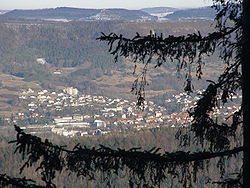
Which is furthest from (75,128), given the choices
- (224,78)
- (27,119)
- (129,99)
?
(224,78)

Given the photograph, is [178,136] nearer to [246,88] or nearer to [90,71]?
[246,88]

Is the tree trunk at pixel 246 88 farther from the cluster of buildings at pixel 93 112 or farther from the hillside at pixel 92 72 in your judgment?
the hillside at pixel 92 72

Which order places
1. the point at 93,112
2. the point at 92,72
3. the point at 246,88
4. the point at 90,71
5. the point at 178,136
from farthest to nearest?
the point at 90,71
the point at 92,72
the point at 93,112
the point at 178,136
the point at 246,88

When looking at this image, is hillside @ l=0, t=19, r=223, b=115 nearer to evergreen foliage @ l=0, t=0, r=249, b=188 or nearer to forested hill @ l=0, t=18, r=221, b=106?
forested hill @ l=0, t=18, r=221, b=106

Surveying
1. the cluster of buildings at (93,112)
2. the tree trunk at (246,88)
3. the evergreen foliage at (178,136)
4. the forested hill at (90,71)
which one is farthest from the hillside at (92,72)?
the tree trunk at (246,88)

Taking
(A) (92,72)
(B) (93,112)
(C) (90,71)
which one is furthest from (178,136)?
(C) (90,71)

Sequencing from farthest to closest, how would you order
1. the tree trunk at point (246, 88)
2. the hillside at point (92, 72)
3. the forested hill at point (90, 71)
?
1. the forested hill at point (90, 71)
2. the hillside at point (92, 72)
3. the tree trunk at point (246, 88)

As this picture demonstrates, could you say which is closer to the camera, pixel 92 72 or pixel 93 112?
pixel 93 112

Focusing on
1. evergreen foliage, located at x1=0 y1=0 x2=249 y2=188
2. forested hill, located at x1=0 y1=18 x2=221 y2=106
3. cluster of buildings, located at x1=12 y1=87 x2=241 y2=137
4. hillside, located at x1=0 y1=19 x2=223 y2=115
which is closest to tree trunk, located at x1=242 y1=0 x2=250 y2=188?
evergreen foliage, located at x1=0 y1=0 x2=249 y2=188
